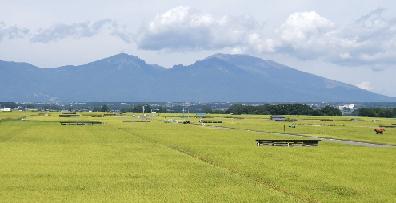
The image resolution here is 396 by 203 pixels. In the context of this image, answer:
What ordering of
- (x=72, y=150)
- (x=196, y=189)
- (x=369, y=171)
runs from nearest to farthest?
(x=196, y=189) < (x=369, y=171) < (x=72, y=150)

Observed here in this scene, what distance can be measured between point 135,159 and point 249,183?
51.8ft

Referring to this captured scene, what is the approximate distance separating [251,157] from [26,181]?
812 inches

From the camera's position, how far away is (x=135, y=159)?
152 ft

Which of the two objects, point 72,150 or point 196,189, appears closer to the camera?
point 196,189

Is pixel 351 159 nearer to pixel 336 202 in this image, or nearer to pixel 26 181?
pixel 336 202

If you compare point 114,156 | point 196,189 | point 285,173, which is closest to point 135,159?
point 114,156

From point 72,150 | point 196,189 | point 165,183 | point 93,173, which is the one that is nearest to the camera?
point 196,189

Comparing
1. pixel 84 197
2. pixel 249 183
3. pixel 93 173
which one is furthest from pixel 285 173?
pixel 84 197

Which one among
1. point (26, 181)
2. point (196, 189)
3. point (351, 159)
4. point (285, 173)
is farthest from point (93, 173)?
point (351, 159)

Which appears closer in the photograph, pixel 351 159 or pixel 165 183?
Answer: pixel 165 183

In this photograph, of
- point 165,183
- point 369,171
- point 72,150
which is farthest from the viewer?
point 72,150

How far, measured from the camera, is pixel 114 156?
160ft

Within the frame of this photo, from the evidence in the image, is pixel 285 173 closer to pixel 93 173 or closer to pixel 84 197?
pixel 93 173

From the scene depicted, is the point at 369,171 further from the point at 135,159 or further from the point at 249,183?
the point at 135,159
